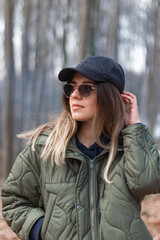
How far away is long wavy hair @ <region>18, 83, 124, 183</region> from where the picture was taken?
70.5 inches

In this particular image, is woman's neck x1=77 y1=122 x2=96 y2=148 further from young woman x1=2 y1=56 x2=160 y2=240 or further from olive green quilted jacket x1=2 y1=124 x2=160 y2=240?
olive green quilted jacket x1=2 y1=124 x2=160 y2=240

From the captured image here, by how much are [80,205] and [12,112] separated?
7091mm

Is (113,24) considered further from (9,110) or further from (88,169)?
(88,169)

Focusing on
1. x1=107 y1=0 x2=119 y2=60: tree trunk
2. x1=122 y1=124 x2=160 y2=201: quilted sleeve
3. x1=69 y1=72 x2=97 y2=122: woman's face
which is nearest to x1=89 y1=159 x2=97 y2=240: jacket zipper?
x1=122 y1=124 x2=160 y2=201: quilted sleeve

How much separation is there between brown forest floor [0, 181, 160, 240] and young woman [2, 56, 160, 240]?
108 inches

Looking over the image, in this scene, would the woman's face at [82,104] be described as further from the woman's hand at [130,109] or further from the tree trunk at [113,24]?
the tree trunk at [113,24]

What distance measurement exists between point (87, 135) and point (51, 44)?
683 inches

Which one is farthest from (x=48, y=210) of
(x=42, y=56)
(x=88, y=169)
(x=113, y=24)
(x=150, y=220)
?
(x=113, y=24)

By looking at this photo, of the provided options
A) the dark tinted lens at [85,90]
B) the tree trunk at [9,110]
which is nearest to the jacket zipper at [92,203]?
the dark tinted lens at [85,90]

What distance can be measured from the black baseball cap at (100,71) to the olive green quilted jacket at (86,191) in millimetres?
379

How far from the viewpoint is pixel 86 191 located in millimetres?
1704

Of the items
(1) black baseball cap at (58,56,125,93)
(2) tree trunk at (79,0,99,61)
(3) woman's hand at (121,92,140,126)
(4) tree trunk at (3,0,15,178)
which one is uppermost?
(2) tree trunk at (79,0,99,61)

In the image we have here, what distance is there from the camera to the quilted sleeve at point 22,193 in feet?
5.96

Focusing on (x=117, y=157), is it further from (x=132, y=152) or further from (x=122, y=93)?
(x=122, y=93)
